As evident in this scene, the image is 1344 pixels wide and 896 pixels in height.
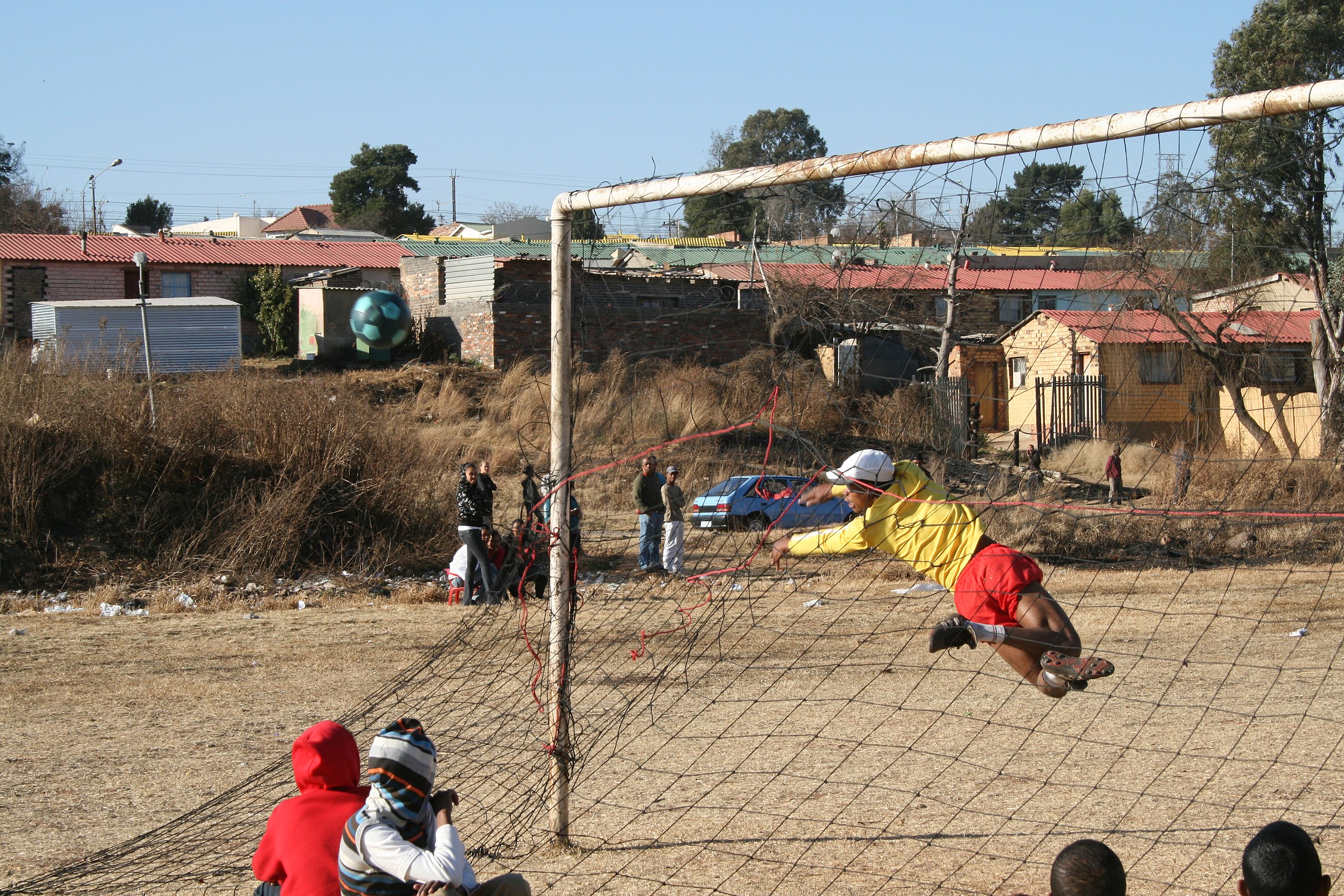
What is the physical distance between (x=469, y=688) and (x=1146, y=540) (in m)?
8.53

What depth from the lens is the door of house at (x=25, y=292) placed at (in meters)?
28.5

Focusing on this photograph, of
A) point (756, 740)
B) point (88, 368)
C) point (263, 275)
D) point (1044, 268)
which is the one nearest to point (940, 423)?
point (1044, 268)

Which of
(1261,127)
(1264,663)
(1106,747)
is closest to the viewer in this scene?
(1261,127)

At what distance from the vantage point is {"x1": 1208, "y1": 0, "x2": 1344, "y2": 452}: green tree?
14.0ft

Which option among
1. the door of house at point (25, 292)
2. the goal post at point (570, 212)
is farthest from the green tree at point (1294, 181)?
the door of house at point (25, 292)

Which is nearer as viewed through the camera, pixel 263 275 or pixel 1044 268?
pixel 1044 268

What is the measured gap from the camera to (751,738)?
629cm

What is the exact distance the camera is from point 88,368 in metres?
13.4

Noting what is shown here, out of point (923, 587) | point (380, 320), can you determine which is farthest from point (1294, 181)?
point (380, 320)

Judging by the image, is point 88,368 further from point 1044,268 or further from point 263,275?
point 263,275

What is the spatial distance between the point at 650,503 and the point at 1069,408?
6.93 metres

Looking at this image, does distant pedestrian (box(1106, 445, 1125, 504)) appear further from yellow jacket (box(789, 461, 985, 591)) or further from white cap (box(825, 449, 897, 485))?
white cap (box(825, 449, 897, 485))

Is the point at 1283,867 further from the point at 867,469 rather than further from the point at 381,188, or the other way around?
the point at 381,188

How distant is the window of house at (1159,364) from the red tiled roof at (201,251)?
29461mm
